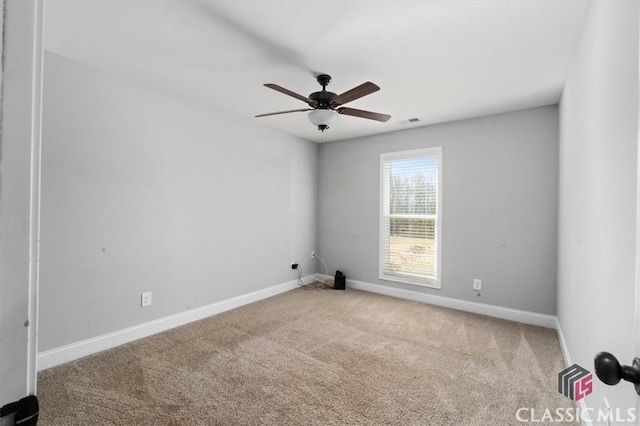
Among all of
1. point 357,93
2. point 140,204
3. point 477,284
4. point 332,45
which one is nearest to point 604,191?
point 357,93

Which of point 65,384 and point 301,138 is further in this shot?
point 301,138

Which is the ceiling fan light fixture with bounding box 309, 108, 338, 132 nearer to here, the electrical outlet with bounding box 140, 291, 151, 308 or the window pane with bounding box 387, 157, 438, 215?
the window pane with bounding box 387, 157, 438, 215

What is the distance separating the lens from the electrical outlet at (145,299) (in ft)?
9.42

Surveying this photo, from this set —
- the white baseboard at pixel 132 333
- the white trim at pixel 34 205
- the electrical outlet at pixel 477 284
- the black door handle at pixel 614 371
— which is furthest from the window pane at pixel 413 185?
the white trim at pixel 34 205

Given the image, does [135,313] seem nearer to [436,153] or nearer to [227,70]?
[227,70]

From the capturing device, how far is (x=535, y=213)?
3.32m

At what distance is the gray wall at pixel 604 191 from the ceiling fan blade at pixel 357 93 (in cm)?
119

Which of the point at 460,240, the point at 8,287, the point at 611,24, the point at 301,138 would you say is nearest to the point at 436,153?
the point at 460,240

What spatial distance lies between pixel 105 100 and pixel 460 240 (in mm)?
4079

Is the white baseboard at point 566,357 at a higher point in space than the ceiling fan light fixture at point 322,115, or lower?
lower

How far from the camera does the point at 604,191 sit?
1.34 m

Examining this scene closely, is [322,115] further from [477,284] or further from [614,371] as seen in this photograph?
[477,284]

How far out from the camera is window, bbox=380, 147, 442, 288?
13.2ft

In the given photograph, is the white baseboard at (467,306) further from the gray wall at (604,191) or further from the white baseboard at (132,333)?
the white baseboard at (132,333)
